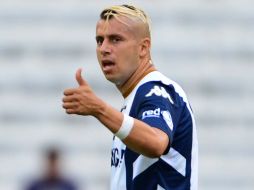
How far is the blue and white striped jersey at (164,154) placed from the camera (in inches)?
270

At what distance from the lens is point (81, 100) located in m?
6.43

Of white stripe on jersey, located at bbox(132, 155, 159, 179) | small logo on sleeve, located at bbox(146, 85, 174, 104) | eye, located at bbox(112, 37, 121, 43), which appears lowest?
white stripe on jersey, located at bbox(132, 155, 159, 179)

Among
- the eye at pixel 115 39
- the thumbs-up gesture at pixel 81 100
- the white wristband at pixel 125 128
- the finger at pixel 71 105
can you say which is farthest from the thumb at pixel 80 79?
the eye at pixel 115 39

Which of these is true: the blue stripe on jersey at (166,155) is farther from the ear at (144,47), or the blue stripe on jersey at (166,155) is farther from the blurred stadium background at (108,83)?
the blurred stadium background at (108,83)

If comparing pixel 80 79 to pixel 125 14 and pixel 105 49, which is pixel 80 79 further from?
pixel 125 14

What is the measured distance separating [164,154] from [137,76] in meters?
0.47

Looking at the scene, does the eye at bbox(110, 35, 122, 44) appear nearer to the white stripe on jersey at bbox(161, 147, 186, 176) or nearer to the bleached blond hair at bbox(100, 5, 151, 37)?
the bleached blond hair at bbox(100, 5, 151, 37)

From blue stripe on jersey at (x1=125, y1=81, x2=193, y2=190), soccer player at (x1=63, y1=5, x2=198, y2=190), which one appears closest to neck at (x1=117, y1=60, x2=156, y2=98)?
soccer player at (x1=63, y1=5, x2=198, y2=190)

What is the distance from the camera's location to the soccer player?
22.4 feet

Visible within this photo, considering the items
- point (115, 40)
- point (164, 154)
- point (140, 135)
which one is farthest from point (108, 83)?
point (140, 135)

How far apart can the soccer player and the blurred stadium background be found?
9938 mm

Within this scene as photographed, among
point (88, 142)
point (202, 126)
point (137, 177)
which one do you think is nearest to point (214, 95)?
point (202, 126)

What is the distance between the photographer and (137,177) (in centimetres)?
701

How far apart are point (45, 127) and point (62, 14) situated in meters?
1.51
